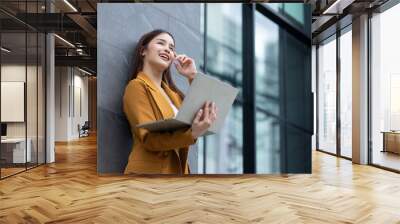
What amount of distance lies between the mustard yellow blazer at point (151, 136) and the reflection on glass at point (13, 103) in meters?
2.13

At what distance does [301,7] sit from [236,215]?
3.69 meters

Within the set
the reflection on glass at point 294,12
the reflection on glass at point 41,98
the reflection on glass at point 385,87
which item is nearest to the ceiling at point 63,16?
the reflection on glass at point 41,98

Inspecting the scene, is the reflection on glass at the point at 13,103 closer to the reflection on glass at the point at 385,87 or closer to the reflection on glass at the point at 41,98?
the reflection on glass at the point at 41,98

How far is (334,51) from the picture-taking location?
10.2m

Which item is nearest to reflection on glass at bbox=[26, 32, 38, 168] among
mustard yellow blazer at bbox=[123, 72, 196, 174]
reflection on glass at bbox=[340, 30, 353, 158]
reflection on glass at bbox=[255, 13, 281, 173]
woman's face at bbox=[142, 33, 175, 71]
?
mustard yellow blazer at bbox=[123, 72, 196, 174]

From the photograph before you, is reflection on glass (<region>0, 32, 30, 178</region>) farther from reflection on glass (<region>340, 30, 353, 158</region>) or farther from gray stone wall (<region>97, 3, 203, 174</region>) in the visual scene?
reflection on glass (<region>340, 30, 353, 158</region>)

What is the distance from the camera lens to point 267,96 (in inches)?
241

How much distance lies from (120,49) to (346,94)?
5.81m

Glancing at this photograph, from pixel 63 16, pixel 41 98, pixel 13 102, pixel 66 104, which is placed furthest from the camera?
pixel 66 104

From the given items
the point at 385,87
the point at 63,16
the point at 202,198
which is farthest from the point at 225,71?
the point at 63,16

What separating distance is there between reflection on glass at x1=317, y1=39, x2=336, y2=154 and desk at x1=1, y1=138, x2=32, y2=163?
7186 millimetres

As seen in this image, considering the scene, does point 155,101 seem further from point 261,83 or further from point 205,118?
point 261,83

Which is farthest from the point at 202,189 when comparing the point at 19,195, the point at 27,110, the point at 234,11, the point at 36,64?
the point at 36,64

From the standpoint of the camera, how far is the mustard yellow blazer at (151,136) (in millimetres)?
5523
